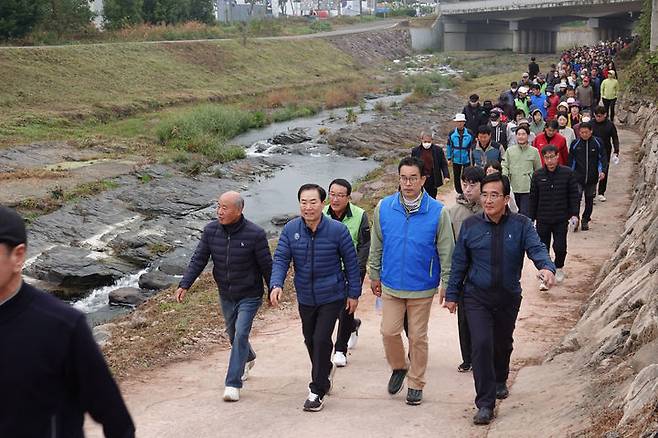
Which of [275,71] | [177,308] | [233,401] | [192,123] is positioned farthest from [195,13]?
[233,401]

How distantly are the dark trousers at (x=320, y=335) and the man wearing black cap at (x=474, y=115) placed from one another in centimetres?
1035

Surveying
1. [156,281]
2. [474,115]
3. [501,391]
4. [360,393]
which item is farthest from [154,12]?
[501,391]

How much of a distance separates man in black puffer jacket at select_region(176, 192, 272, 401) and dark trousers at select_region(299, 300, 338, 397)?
25.6 inches

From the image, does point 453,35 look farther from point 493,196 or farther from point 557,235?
point 493,196

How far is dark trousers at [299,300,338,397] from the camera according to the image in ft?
22.2

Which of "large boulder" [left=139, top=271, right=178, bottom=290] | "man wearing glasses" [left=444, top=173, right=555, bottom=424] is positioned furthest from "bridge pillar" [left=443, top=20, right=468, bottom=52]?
"man wearing glasses" [left=444, top=173, right=555, bottom=424]

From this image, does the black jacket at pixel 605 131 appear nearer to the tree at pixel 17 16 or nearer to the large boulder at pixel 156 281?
the large boulder at pixel 156 281

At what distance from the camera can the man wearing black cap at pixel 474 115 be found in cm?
1645

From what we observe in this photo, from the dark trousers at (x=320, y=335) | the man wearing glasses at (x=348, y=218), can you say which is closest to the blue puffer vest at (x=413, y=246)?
the dark trousers at (x=320, y=335)

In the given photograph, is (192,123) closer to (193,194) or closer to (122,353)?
(193,194)

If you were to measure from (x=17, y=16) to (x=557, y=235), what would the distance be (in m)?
38.6

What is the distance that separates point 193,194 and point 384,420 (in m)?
16.8

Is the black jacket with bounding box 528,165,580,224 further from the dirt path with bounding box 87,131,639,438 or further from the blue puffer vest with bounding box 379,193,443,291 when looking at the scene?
the blue puffer vest with bounding box 379,193,443,291

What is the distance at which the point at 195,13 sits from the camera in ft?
213
